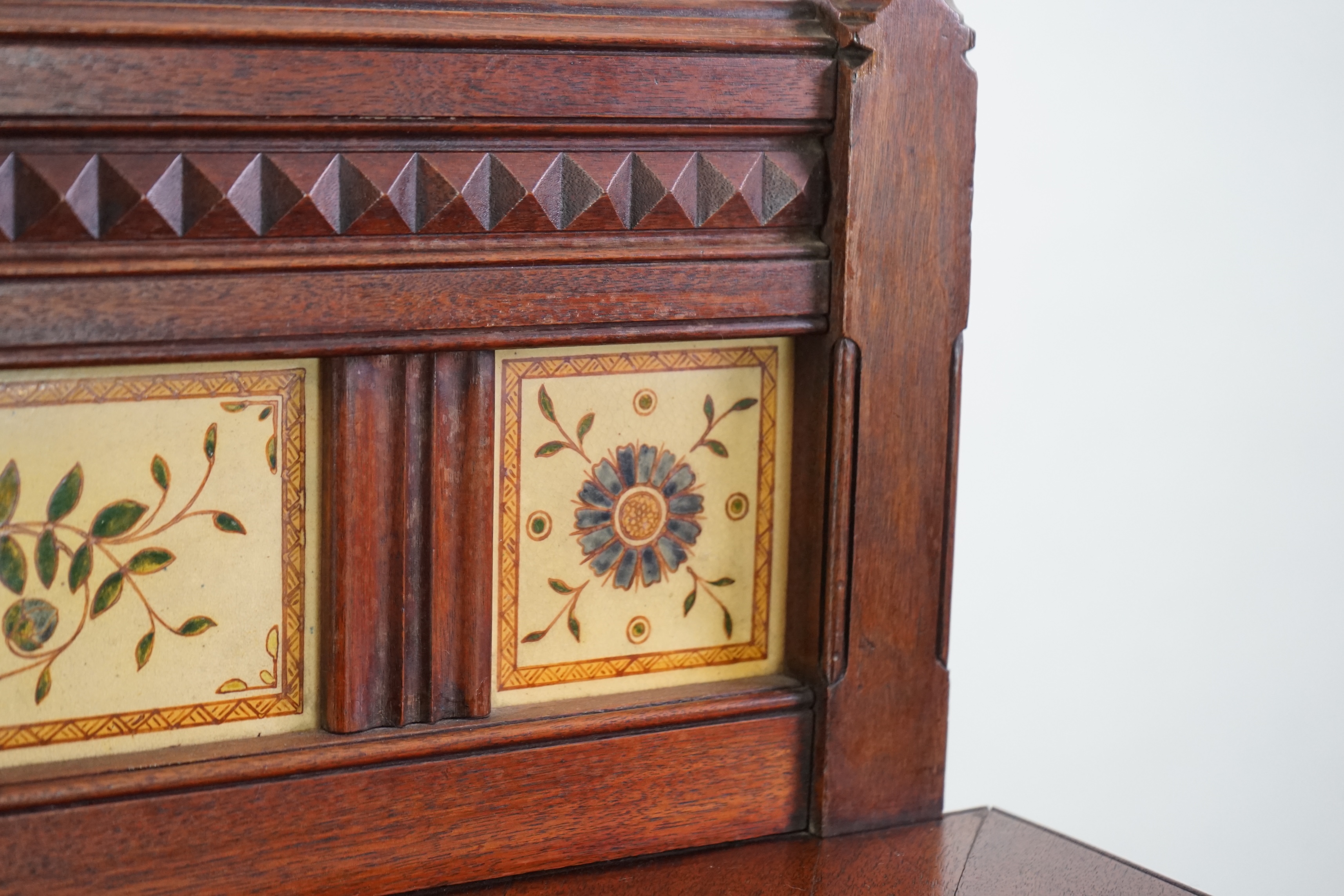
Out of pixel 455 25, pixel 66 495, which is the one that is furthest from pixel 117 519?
pixel 455 25

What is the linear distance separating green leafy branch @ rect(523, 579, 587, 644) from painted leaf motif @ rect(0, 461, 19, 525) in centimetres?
41

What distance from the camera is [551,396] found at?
127 centimetres

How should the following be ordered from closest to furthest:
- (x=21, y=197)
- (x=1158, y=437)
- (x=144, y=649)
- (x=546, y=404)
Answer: (x=21, y=197) → (x=144, y=649) → (x=546, y=404) → (x=1158, y=437)

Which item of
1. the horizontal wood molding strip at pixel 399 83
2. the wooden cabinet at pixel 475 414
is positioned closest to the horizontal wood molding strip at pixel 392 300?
the wooden cabinet at pixel 475 414

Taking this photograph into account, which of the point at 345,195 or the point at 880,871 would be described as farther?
the point at 880,871

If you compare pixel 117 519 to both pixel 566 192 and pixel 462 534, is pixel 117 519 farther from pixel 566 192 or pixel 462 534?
pixel 566 192

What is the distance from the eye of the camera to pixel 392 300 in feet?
3.82

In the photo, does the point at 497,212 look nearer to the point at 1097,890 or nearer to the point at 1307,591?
the point at 1097,890

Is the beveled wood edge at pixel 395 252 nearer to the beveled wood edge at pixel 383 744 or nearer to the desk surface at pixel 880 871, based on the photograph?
the beveled wood edge at pixel 383 744

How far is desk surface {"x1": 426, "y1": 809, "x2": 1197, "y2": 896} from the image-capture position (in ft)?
4.17

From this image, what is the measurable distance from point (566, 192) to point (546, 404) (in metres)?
0.17

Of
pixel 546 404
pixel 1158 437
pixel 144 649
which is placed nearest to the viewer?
pixel 144 649

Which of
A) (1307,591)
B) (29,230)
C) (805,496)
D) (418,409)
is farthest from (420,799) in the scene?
(1307,591)

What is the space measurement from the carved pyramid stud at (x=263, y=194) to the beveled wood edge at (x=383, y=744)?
15.5 inches
